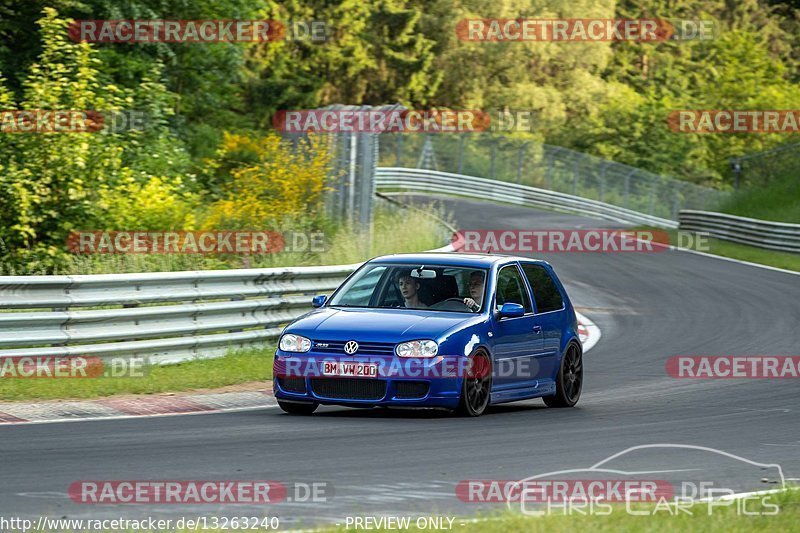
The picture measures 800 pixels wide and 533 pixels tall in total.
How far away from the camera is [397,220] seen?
28328 millimetres

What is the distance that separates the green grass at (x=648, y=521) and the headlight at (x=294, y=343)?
479 centimetres

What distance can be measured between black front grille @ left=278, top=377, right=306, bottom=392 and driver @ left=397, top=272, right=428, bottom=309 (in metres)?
1.41

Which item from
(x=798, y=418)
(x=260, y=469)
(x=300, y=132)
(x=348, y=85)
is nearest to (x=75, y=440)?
(x=260, y=469)

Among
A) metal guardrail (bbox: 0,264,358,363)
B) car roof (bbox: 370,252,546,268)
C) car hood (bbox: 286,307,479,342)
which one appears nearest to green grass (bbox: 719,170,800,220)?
metal guardrail (bbox: 0,264,358,363)

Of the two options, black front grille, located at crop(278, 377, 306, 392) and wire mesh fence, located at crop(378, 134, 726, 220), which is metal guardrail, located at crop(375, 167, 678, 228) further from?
black front grille, located at crop(278, 377, 306, 392)

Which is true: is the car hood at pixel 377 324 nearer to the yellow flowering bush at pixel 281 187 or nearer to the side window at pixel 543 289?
the side window at pixel 543 289

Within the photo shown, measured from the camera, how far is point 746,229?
133ft

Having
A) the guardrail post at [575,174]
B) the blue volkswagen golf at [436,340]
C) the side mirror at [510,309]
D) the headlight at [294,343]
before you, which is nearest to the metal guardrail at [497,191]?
the guardrail post at [575,174]

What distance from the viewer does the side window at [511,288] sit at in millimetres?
13219

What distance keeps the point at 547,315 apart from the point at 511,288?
613 mm

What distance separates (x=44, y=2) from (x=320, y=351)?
1998 cm

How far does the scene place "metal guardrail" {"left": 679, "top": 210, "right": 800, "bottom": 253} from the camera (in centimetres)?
3803

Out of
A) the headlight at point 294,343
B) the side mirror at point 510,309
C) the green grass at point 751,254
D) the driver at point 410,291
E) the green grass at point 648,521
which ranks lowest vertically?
→ the green grass at point 751,254

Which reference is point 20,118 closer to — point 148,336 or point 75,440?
point 148,336
